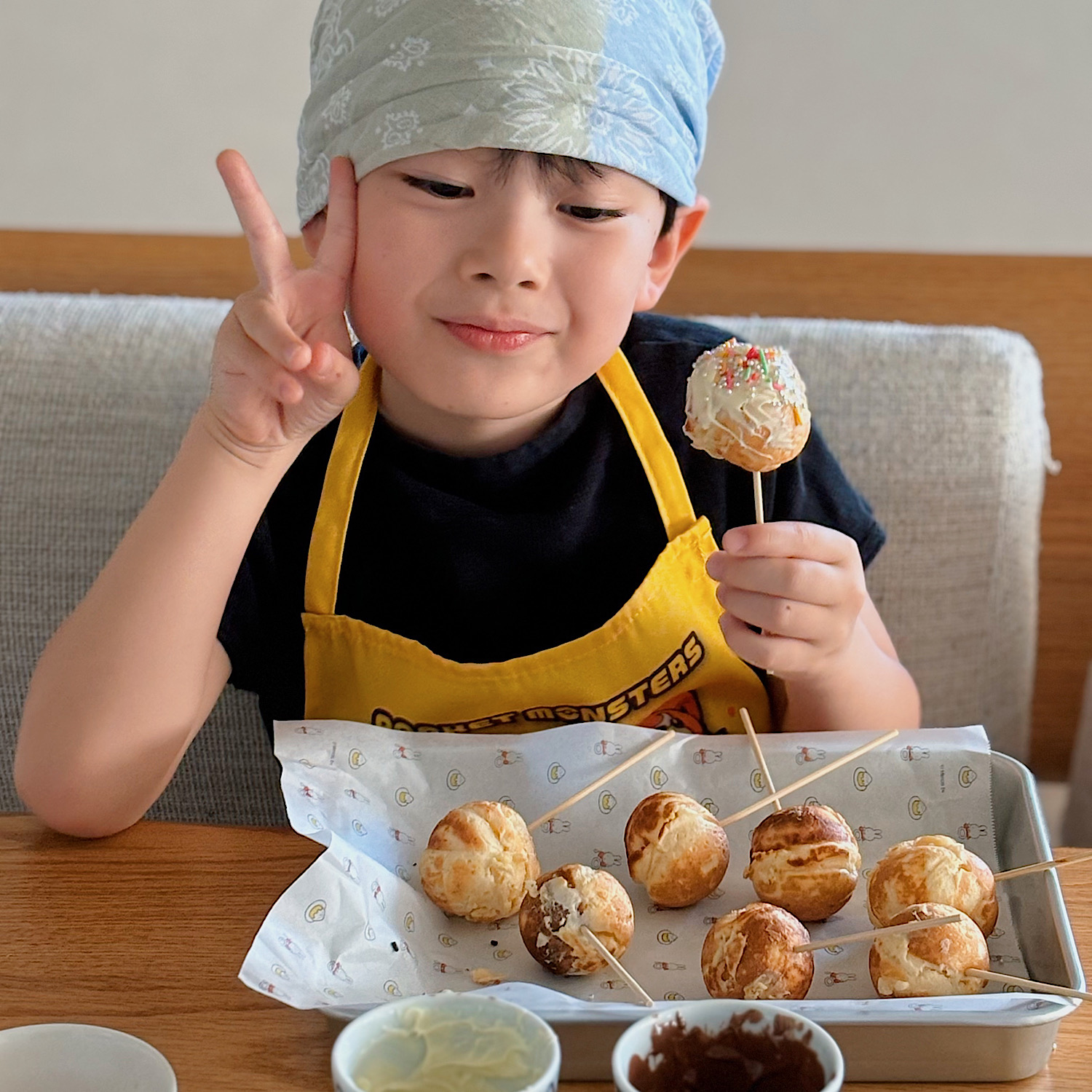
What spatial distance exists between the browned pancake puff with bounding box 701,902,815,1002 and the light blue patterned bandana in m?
0.65

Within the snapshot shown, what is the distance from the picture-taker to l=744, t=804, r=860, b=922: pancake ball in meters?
0.96

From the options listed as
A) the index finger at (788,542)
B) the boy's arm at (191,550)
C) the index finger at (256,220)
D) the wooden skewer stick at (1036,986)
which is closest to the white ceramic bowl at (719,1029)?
the wooden skewer stick at (1036,986)

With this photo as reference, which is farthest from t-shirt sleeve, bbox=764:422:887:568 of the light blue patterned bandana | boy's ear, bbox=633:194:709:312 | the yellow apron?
the light blue patterned bandana

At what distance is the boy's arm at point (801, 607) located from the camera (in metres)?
1.12

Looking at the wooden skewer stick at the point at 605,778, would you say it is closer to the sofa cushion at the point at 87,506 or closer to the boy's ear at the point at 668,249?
the boy's ear at the point at 668,249

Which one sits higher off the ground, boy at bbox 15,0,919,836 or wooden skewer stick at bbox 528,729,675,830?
boy at bbox 15,0,919,836

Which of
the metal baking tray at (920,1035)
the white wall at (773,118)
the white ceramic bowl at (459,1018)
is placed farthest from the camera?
the white wall at (773,118)

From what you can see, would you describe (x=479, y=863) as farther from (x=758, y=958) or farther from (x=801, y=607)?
(x=801, y=607)

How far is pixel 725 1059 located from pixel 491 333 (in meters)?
0.71

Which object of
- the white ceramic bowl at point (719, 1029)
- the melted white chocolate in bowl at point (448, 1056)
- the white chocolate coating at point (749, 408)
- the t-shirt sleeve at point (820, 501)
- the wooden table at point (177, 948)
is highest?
the white chocolate coating at point (749, 408)

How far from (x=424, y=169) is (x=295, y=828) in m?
0.57

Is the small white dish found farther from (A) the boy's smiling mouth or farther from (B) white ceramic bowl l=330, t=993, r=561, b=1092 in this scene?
(A) the boy's smiling mouth

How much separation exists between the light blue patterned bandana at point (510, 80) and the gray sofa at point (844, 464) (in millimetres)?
647

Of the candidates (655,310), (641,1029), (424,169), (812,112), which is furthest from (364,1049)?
(812,112)
